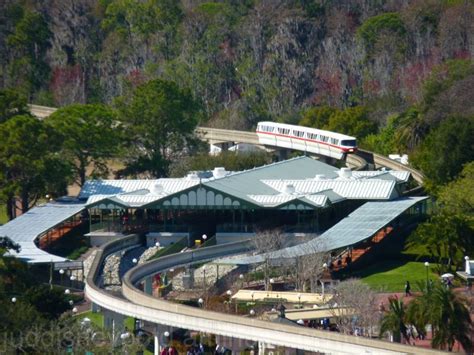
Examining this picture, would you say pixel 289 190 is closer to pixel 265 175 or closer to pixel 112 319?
pixel 265 175

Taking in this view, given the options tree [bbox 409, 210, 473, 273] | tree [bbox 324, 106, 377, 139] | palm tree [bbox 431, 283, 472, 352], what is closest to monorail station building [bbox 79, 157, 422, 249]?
tree [bbox 409, 210, 473, 273]

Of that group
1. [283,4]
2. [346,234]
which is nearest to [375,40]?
[283,4]

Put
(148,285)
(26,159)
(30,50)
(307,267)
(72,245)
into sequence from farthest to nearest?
(30,50), (26,159), (72,245), (307,267), (148,285)

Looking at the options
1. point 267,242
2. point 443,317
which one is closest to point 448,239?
point 267,242

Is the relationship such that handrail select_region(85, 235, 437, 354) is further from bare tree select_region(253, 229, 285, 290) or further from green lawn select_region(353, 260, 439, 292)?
green lawn select_region(353, 260, 439, 292)

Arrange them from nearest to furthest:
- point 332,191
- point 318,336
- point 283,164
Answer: point 318,336 → point 332,191 → point 283,164

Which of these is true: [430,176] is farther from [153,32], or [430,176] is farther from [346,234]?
[153,32]

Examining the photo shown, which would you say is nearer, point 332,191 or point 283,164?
point 332,191
